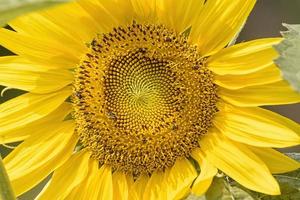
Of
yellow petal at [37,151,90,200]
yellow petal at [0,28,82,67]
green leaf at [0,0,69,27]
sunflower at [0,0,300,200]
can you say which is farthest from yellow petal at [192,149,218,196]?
green leaf at [0,0,69,27]

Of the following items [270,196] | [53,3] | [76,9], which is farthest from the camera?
[76,9]

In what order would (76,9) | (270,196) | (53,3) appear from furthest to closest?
(76,9), (270,196), (53,3)

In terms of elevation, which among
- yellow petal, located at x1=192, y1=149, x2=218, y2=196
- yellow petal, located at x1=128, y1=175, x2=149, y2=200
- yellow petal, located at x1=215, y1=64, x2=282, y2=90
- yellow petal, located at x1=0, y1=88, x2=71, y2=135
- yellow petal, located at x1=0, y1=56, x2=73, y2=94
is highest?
yellow petal, located at x1=0, y1=56, x2=73, y2=94

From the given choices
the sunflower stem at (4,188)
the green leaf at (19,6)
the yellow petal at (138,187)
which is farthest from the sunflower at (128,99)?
the green leaf at (19,6)

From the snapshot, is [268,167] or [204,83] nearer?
[268,167]

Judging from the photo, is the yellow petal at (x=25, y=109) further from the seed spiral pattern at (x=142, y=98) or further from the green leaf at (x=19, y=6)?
the green leaf at (x=19, y=6)

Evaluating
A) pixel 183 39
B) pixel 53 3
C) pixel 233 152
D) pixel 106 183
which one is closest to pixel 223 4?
pixel 183 39

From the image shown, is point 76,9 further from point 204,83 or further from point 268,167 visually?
point 268,167

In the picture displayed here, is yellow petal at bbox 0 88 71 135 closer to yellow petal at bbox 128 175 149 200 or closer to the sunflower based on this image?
the sunflower
